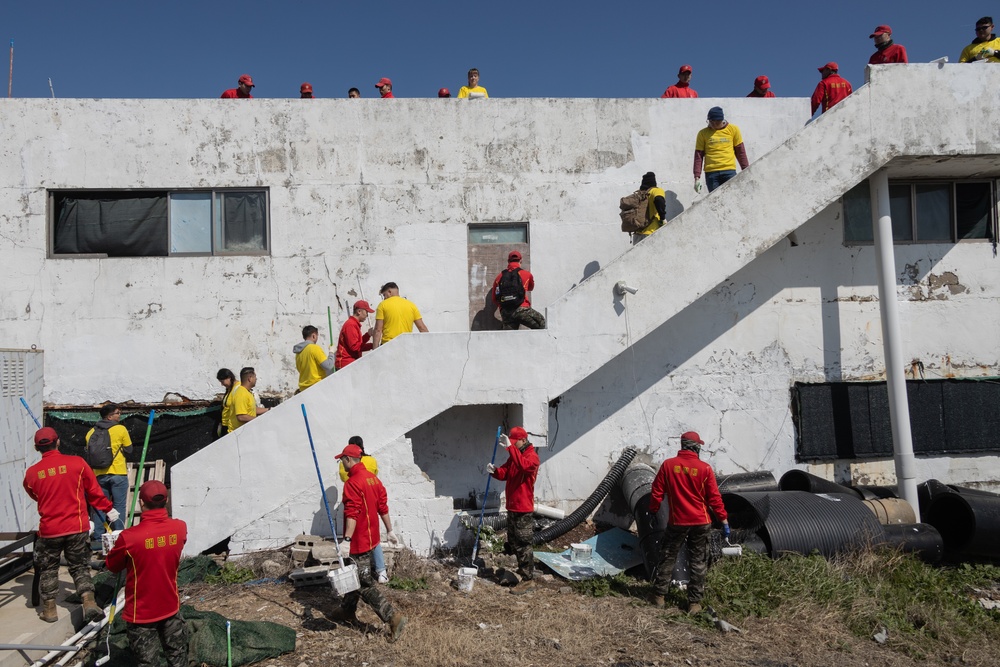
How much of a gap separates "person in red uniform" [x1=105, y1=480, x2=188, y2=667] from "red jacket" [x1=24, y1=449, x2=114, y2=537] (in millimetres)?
1778

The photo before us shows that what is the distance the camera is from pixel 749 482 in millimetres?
10664

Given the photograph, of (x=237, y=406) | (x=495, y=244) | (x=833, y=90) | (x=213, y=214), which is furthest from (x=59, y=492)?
(x=833, y=90)

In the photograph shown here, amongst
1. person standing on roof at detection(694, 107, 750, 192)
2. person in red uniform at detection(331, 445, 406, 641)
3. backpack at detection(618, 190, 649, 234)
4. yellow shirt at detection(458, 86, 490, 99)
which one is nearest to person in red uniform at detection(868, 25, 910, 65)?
person standing on roof at detection(694, 107, 750, 192)

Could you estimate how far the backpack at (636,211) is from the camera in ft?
34.8

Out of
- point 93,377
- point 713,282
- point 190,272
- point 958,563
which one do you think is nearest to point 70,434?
point 93,377

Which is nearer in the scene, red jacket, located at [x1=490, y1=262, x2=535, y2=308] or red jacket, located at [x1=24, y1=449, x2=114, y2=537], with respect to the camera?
red jacket, located at [x1=24, y1=449, x2=114, y2=537]

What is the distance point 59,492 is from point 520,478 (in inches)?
182

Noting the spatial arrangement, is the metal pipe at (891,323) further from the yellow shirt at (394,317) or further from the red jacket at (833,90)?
the yellow shirt at (394,317)

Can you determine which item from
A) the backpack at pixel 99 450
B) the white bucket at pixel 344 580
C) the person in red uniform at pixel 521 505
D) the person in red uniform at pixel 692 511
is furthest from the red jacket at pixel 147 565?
the person in red uniform at pixel 692 511

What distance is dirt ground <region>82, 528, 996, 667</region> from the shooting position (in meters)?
6.81

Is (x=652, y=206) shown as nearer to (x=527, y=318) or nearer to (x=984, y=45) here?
(x=527, y=318)

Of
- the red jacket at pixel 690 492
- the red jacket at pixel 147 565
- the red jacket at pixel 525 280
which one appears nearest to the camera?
the red jacket at pixel 147 565

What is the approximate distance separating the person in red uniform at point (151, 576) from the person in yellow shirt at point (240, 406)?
12.1 feet

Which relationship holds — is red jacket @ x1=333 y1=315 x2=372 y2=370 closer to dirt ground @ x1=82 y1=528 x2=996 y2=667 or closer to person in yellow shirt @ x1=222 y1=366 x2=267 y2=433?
person in yellow shirt @ x1=222 y1=366 x2=267 y2=433
